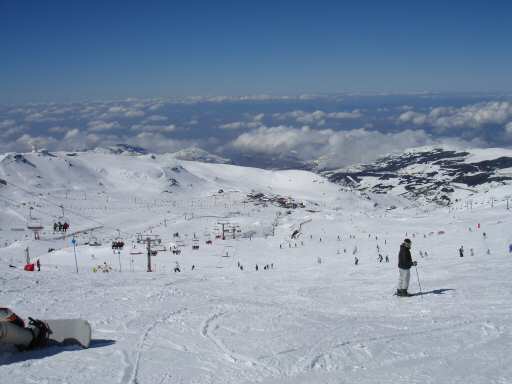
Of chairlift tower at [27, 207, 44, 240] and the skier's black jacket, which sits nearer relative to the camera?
the skier's black jacket

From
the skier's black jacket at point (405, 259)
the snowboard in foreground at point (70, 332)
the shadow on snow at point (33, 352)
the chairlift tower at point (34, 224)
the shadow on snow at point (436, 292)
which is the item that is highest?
the chairlift tower at point (34, 224)

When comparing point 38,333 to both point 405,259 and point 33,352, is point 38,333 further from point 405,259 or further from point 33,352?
point 405,259

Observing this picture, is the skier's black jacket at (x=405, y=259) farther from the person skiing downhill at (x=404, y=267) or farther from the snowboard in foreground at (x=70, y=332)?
the snowboard in foreground at (x=70, y=332)

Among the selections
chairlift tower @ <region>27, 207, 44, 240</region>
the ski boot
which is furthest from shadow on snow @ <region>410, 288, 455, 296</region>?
chairlift tower @ <region>27, 207, 44, 240</region>

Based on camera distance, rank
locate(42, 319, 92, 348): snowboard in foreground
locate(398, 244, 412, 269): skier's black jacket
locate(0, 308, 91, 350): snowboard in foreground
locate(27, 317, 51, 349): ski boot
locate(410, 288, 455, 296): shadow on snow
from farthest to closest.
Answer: locate(410, 288, 455, 296): shadow on snow < locate(398, 244, 412, 269): skier's black jacket < locate(42, 319, 92, 348): snowboard in foreground < locate(27, 317, 51, 349): ski boot < locate(0, 308, 91, 350): snowboard in foreground

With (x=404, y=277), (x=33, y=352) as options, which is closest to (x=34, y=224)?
(x=404, y=277)

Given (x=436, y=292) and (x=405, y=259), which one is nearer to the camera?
(x=405, y=259)

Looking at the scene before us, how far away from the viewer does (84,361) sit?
732 cm

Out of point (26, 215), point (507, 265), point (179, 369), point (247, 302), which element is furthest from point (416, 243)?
point (26, 215)

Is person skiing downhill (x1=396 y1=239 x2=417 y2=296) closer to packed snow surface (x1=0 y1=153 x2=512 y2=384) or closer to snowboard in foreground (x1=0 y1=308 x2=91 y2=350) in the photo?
packed snow surface (x1=0 y1=153 x2=512 y2=384)

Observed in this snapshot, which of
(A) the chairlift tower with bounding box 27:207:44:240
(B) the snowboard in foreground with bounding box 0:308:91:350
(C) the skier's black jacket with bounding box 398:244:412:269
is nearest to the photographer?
(B) the snowboard in foreground with bounding box 0:308:91:350

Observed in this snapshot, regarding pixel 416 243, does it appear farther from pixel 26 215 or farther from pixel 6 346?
pixel 26 215

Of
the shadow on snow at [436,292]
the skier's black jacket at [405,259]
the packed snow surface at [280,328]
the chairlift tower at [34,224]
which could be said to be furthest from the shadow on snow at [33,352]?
the chairlift tower at [34,224]

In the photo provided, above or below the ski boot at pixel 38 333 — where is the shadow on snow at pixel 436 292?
below
